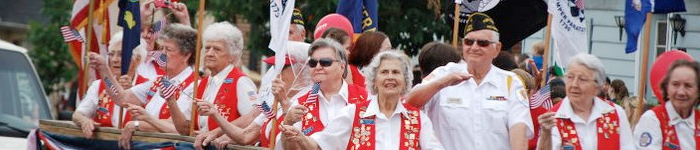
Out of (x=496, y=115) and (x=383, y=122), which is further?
(x=496, y=115)

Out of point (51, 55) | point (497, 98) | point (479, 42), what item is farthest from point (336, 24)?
point (51, 55)

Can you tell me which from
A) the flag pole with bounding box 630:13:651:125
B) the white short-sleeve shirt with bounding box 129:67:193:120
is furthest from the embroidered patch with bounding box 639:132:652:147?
the white short-sleeve shirt with bounding box 129:67:193:120

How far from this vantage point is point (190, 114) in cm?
1082

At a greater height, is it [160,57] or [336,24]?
[336,24]

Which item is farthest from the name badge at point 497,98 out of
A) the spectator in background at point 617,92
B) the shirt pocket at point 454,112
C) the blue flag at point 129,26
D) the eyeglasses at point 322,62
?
the blue flag at point 129,26

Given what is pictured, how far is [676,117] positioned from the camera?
8359 mm

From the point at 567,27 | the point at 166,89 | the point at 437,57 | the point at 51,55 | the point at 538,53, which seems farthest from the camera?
the point at 51,55

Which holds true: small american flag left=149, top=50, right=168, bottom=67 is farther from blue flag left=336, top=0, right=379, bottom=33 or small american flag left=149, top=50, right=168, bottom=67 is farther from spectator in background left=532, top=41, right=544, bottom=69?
spectator in background left=532, top=41, right=544, bottom=69

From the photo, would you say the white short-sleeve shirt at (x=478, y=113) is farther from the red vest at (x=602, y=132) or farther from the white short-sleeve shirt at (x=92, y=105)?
the white short-sleeve shirt at (x=92, y=105)

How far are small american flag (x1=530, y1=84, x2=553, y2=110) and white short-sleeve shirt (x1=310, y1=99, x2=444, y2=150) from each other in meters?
0.68

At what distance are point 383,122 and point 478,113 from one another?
501mm

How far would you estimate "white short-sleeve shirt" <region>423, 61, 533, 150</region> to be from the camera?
8.89m

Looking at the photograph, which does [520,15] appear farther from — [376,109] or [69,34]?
[69,34]

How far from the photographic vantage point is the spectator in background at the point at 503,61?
11.7 m
